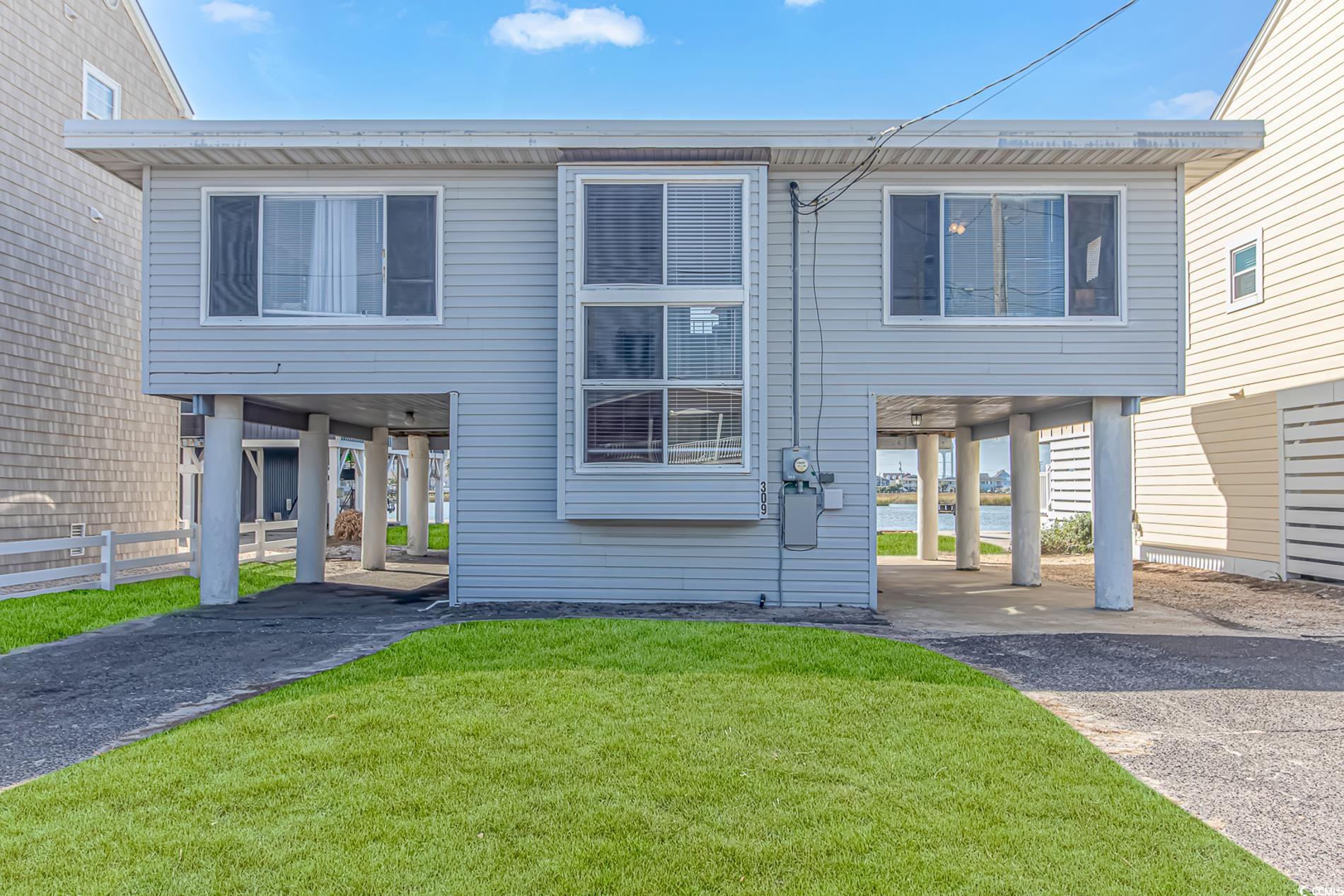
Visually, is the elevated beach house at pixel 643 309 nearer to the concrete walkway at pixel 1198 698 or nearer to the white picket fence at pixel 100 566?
the concrete walkway at pixel 1198 698

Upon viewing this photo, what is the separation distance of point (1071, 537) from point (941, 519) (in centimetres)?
1776

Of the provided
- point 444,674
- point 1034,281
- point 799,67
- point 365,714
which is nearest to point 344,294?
point 444,674

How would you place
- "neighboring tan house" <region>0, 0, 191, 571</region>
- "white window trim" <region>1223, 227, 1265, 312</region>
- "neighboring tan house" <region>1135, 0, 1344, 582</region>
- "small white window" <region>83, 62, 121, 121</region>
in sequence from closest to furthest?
"neighboring tan house" <region>1135, 0, 1344, 582</region>, "neighboring tan house" <region>0, 0, 191, 571</region>, "white window trim" <region>1223, 227, 1265, 312</region>, "small white window" <region>83, 62, 121, 121</region>

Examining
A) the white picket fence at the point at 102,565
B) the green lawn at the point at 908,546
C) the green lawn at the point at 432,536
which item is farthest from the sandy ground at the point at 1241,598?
the green lawn at the point at 432,536

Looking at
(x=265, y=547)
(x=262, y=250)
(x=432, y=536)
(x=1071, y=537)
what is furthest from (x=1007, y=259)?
(x=432, y=536)

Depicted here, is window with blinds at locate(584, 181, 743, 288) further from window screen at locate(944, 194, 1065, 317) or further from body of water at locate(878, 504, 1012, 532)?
body of water at locate(878, 504, 1012, 532)

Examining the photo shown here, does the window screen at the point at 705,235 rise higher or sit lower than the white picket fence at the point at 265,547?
higher

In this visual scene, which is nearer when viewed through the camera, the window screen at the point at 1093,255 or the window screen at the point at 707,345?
the window screen at the point at 707,345

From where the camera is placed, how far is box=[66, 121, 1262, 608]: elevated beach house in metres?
8.41

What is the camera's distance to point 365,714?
455cm

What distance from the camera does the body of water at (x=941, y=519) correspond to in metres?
31.2

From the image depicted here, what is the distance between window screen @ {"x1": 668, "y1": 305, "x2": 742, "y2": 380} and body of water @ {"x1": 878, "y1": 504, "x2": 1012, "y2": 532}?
72.8ft

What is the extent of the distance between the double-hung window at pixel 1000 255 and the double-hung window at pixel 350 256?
493 centimetres

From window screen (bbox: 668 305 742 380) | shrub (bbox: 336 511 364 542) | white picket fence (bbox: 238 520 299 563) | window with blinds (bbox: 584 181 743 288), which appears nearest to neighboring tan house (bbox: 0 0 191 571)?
white picket fence (bbox: 238 520 299 563)
